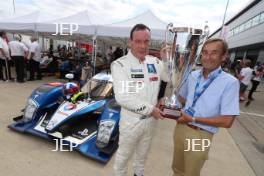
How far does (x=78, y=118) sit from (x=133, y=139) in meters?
1.48

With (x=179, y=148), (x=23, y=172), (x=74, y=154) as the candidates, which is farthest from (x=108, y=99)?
(x=179, y=148)

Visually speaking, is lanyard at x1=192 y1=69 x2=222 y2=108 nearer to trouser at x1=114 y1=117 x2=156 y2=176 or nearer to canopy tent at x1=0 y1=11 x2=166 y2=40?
trouser at x1=114 y1=117 x2=156 y2=176

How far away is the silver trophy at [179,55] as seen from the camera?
1821 mm

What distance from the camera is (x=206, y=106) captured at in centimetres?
148

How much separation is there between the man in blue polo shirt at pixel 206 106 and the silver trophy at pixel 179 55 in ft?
0.55

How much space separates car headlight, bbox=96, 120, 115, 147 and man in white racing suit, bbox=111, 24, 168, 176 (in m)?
0.70

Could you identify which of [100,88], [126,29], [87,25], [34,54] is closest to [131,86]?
[100,88]

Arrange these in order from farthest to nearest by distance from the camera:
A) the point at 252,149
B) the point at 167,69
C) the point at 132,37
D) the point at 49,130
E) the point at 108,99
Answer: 1. the point at 252,149
2. the point at 108,99
3. the point at 49,130
4. the point at 167,69
5. the point at 132,37

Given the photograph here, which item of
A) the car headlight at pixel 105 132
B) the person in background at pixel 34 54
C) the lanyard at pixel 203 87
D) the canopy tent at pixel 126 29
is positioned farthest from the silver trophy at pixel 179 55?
the person in background at pixel 34 54

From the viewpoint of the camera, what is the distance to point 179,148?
1.76m

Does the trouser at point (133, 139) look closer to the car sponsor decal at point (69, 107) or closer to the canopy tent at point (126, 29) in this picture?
the car sponsor decal at point (69, 107)

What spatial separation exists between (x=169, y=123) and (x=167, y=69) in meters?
2.78

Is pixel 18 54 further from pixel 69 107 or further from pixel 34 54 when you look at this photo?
pixel 69 107

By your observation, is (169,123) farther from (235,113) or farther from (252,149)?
(235,113)
